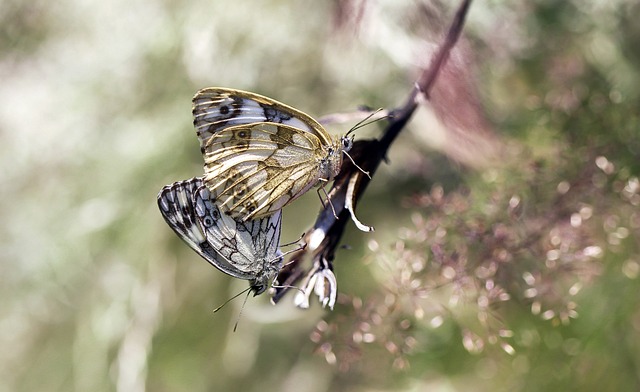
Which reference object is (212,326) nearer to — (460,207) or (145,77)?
(145,77)

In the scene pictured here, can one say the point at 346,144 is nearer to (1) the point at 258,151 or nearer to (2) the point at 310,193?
(1) the point at 258,151

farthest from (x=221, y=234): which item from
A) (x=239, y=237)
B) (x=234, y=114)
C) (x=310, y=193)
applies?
(x=310, y=193)

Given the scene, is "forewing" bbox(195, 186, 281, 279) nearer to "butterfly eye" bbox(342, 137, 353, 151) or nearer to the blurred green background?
"butterfly eye" bbox(342, 137, 353, 151)

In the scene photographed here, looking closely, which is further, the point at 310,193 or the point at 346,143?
the point at 310,193

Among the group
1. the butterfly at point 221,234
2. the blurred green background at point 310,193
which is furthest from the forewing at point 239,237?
the blurred green background at point 310,193

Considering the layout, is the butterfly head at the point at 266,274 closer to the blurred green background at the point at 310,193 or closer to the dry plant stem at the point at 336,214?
the dry plant stem at the point at 336,214

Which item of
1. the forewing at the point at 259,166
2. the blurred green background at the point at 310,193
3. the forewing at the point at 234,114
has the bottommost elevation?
the blurred green background at the point at 310,193

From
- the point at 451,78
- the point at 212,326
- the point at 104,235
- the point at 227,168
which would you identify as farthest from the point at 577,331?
the point at 104,235
